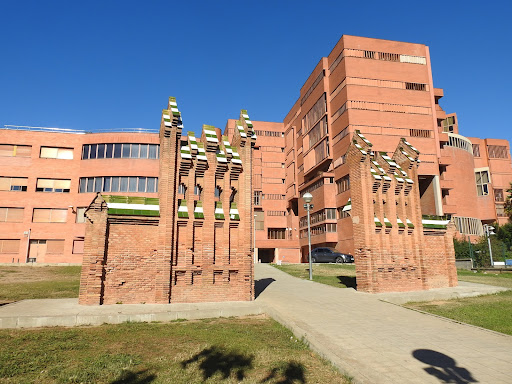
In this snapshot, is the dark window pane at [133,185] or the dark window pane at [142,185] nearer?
the dark window pane at [133,185]

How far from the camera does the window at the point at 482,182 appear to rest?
193ft

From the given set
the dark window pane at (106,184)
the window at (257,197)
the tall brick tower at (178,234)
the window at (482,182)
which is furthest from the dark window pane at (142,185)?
the window at (482,182)

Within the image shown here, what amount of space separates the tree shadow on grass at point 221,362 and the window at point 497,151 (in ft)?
246

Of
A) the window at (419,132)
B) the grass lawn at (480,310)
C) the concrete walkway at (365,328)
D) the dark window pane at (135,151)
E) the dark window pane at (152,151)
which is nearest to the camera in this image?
the concrete walkway at (365,328)

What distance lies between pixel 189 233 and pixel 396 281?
8.27m

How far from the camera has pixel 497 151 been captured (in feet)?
215

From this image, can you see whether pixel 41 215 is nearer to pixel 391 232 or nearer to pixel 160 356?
pixel 391 232

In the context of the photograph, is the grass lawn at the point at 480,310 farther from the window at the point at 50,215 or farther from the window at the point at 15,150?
the window at the point at 15,150

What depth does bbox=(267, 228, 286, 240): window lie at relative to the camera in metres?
60.7

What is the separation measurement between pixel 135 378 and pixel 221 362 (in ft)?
4.34

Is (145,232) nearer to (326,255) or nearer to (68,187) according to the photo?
(326,255)

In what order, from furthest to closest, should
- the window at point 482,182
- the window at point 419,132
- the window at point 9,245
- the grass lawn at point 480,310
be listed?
the window at point 482,182, the window at point 419,132, the window at point 9,245, the grass lawn at point 480,310

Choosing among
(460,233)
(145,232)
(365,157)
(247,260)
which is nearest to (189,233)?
(145,232)

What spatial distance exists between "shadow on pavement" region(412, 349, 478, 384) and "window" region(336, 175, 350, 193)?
37.7 m
